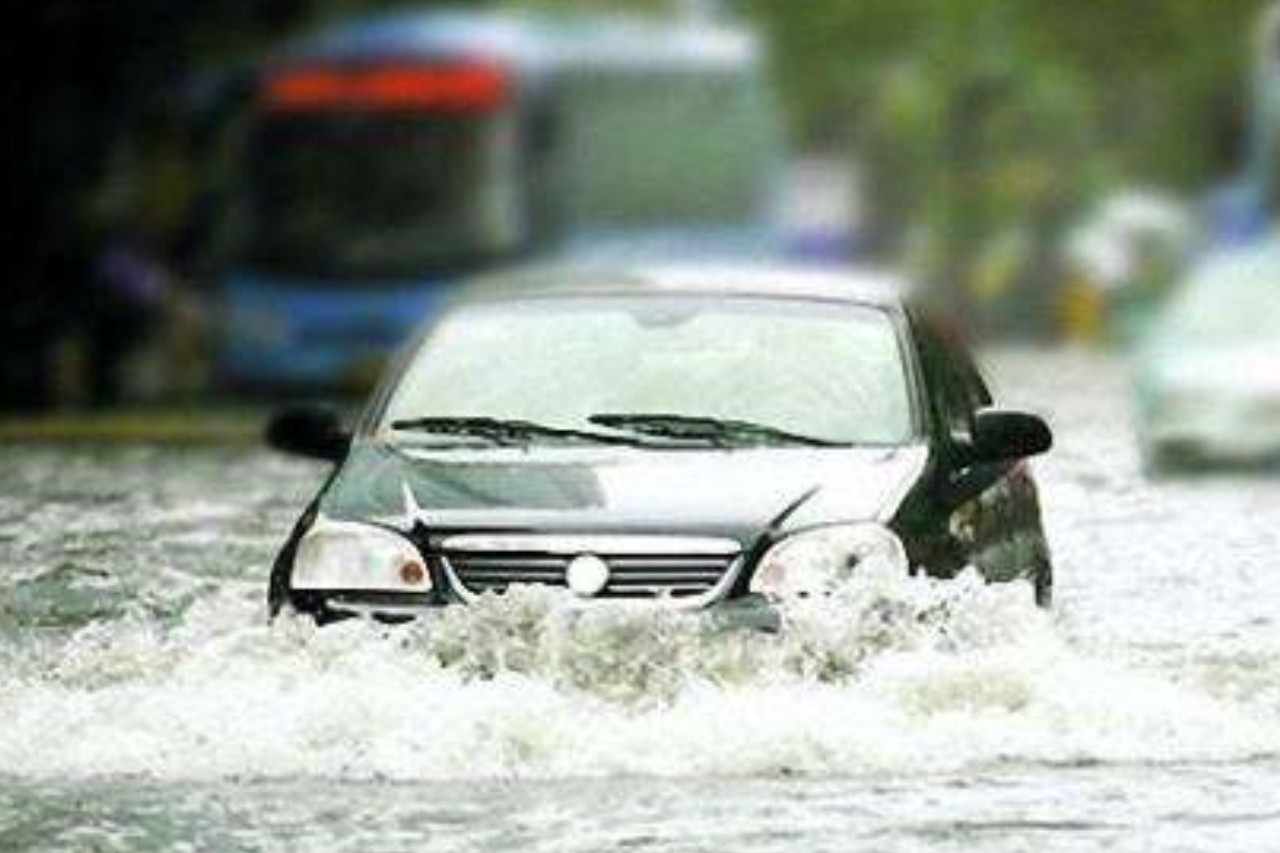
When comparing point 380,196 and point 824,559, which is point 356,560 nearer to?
point 824,559

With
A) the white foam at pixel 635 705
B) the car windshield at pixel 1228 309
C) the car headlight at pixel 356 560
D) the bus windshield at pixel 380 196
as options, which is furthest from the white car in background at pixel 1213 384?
the car headlight at pixel 356 560

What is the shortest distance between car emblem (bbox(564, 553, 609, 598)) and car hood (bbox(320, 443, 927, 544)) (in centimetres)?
9

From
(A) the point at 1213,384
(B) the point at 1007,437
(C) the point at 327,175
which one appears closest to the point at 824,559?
(B) the point at 1007,437

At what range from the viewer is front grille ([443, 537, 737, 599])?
37.7 ft

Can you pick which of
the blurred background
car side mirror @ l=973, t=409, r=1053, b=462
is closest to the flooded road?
car side mirror @ l=973, t=409, r=1053, b=462

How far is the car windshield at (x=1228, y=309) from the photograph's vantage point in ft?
88.2

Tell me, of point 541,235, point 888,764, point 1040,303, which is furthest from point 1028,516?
point 1040,303

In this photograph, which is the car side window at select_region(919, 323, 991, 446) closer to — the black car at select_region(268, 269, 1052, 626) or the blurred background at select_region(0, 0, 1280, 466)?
the black car at select_region(268, 269, 1052, 626)

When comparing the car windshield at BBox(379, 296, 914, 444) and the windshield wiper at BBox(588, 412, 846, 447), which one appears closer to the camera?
the windshield wiper at BBox(588, 412, 846, 447)

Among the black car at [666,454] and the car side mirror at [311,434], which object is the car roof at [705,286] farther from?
the car side mirror at [311,434]

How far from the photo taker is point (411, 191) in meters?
35.7

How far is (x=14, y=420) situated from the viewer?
32594 mm

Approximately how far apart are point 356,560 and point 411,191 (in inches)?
946

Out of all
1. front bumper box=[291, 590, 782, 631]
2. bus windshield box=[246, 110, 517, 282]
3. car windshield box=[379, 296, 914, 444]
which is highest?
car windshield box=[379, 296, 914, 444]
